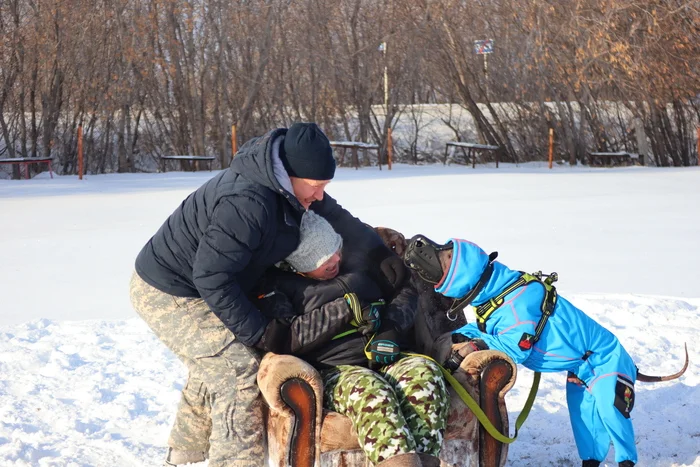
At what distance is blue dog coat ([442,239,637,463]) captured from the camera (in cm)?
292

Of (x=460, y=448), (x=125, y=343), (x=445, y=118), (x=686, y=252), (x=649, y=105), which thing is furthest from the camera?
(x=445, y=118)

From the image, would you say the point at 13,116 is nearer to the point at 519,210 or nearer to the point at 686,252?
the point at 519,210

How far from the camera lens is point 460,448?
2750mm

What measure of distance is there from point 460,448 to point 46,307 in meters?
3.96

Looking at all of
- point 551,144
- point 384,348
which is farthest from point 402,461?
point 551,144

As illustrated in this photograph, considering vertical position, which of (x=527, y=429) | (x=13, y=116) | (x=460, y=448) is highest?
(x=13, y=116)

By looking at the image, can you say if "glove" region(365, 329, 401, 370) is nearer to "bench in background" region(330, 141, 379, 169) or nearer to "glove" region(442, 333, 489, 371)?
"glove" region(442, 333, 489, 371)

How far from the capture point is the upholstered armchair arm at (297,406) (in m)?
2.60

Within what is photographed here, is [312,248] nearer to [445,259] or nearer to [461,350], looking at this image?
[445,259]

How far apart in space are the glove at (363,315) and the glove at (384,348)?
39 mm

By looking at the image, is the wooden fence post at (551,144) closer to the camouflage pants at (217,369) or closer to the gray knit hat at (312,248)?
the gray knit hat at (312,248)

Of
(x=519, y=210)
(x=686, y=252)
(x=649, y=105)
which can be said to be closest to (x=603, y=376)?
(x=686, y=252)

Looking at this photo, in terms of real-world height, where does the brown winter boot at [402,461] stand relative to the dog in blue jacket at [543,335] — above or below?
below

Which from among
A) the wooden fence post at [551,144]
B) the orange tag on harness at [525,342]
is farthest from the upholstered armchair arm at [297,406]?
the wooden fence post at [551,144]
